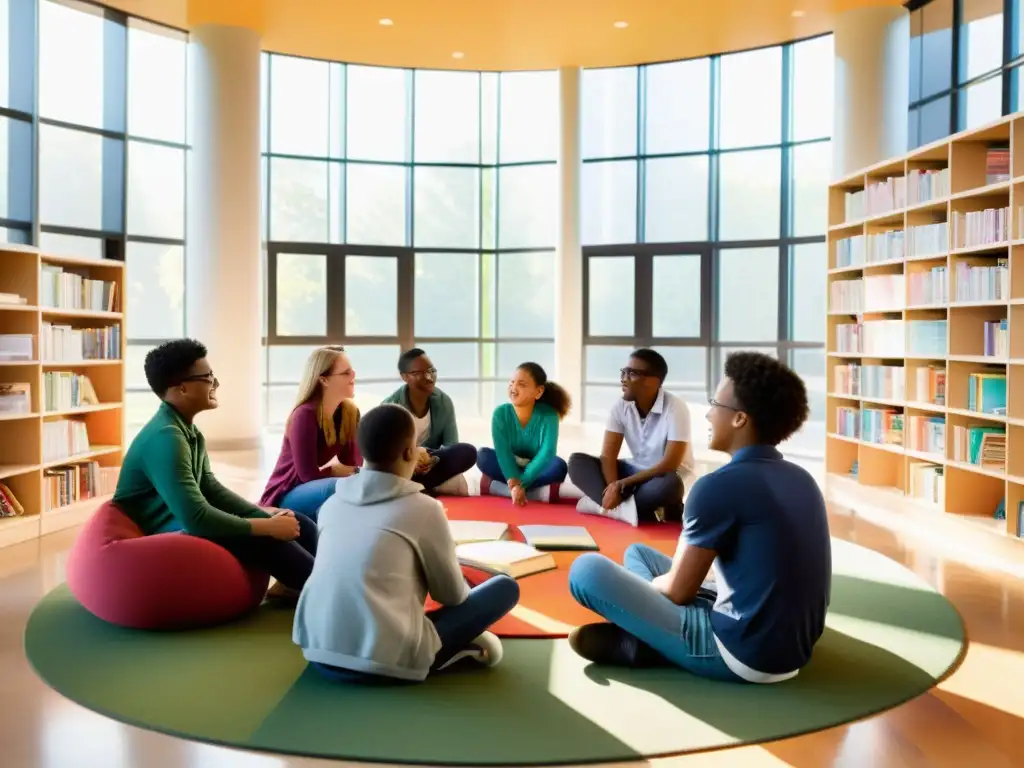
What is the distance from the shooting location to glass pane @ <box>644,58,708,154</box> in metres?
11.1

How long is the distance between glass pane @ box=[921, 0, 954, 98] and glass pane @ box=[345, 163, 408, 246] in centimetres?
603

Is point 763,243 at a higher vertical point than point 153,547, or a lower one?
higher

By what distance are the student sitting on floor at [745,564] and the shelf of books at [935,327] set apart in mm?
2784

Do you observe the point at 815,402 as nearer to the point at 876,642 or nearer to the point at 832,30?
the point at 832,30

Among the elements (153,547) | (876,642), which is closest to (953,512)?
(876,642)

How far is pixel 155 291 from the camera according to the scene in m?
10.1

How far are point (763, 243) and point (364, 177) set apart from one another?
15.9 ft

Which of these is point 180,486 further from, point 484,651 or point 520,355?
point 520,355

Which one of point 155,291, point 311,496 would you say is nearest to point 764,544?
point 311,496

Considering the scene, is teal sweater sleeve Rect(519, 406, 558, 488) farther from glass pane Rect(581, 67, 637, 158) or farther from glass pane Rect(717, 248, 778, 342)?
glass pane Rect(581, 67, 637, 158)

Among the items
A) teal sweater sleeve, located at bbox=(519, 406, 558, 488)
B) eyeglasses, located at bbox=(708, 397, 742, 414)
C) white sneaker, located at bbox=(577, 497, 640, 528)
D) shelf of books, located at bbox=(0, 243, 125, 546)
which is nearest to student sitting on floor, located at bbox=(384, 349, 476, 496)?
teal sweater sleeve, located at bbox=(519, 406, 558, 488)

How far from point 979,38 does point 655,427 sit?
5104 mm

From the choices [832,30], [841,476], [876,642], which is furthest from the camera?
[832,30]

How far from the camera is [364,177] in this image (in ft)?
38.7
